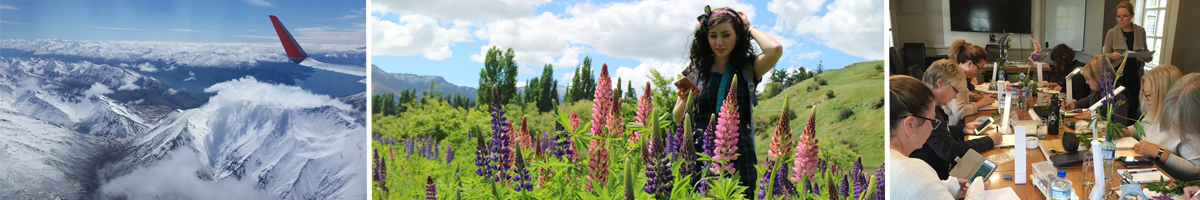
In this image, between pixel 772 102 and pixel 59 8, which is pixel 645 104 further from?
pixel 59 8

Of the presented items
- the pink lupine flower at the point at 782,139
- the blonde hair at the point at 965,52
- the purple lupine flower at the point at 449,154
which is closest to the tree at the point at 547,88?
the purple lupine flower at the point at 449,154

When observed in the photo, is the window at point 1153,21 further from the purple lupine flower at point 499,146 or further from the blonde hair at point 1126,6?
the purple lupine flower at point 499,146

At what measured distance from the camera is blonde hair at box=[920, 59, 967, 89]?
6.76 ft

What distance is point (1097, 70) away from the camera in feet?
6.22

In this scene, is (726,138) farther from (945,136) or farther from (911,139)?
(945,136)

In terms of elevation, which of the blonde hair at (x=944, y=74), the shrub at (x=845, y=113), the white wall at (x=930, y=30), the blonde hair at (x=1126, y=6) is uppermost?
the blonde hair at (x=1126, y=6)

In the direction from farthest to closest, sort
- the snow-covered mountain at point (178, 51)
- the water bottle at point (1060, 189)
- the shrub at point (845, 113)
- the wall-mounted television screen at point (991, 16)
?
1. the shrub at point (845, 113)
2. the snow-covered mountain at point (178, 51)
3. the wall-mounted television screen at point (991, 16)
4. the water bottle at point (1060, 189)

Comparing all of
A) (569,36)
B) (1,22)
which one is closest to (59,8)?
(1,22)

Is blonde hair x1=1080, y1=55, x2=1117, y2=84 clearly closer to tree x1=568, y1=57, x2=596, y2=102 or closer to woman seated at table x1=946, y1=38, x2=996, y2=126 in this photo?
woman seated at table x1=946, y1=38, x2=996, y2=126

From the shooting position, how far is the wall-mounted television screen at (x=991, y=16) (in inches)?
77.8

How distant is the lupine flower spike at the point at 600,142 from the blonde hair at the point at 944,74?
916mm

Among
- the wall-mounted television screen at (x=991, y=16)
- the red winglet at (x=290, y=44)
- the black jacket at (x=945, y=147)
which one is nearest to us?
the wall-mounted television screen at (x=991, y=16)

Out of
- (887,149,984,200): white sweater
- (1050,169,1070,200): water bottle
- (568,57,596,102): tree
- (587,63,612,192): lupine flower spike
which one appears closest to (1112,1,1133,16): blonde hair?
(1050,169,1070,200): water bottle

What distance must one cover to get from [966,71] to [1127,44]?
14.9 inches
